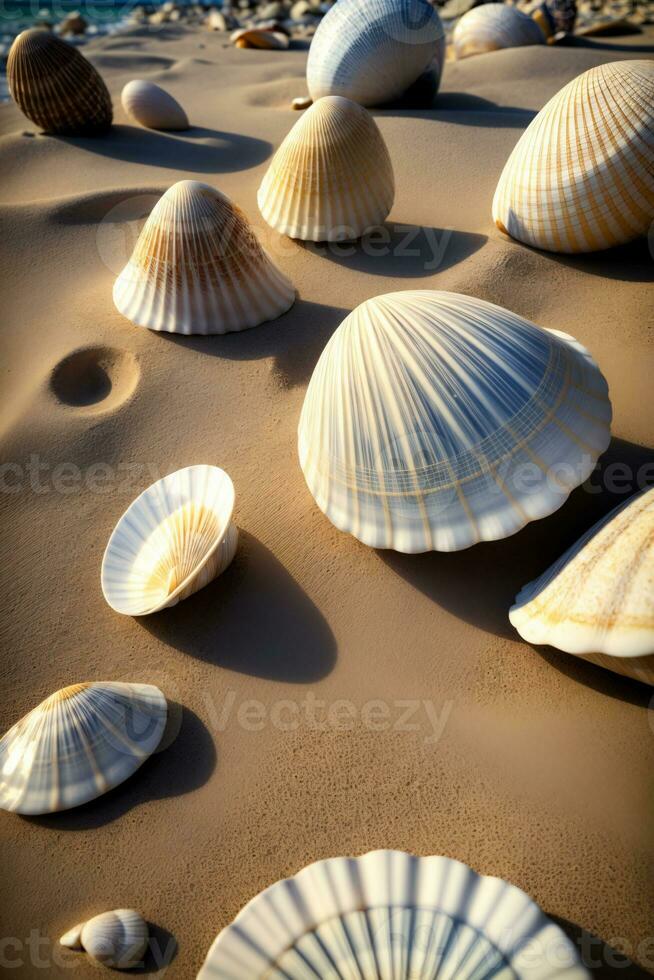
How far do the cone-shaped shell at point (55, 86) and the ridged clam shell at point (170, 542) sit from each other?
3977 mm

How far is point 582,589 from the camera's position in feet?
5.80

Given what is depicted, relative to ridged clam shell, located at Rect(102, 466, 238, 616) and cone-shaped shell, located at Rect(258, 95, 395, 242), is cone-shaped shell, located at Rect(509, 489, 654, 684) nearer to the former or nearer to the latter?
ridged clam shell, located at Rect(102, 466, 238, 616)

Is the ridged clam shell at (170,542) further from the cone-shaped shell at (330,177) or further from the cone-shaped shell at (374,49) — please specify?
the cone-shaped shell at (374,49)

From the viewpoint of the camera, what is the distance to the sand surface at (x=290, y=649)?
169cm

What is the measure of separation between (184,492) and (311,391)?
0.58 meters

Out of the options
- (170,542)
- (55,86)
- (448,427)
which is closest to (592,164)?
(448,427)

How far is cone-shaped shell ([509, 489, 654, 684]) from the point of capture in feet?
5.29

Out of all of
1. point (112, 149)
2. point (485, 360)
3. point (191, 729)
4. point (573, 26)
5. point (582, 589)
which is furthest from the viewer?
point (573, 26)

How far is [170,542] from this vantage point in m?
2.27

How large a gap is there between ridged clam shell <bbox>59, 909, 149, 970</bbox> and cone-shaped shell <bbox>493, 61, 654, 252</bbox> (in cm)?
320

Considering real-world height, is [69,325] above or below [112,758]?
above

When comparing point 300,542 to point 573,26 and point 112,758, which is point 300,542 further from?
point 573,26

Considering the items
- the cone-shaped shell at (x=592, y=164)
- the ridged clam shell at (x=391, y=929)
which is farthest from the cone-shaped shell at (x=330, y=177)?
the ridged clam shell at (x=391, y=929)

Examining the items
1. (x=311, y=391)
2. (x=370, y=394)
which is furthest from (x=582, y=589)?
(x=311, y=391)
